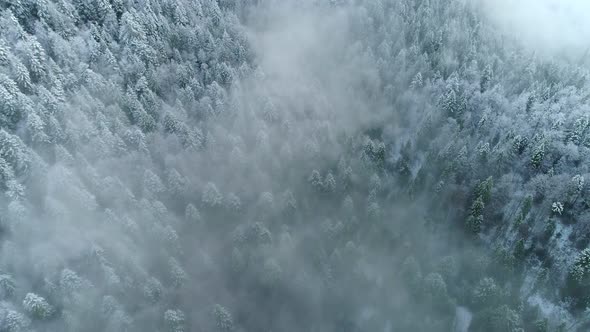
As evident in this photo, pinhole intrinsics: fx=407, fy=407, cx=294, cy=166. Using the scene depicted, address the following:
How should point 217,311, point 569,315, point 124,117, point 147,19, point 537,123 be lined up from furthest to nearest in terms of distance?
point 147,19 → point 537,123 → point 124,117 → point 569,315 → point 217,311

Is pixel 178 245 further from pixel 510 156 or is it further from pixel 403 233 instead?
pixel 510 156

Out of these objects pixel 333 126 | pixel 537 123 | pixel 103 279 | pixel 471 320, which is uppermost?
pixel 537 123

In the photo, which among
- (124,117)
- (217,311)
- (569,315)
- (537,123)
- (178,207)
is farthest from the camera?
(537,123)

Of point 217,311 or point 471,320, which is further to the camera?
point 471,320

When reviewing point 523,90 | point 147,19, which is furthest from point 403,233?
point 147,19

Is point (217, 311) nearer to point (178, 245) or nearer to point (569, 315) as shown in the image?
point (178, 245)

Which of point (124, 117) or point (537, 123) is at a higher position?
point (537, 123)

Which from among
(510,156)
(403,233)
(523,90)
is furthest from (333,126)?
(523,90)
